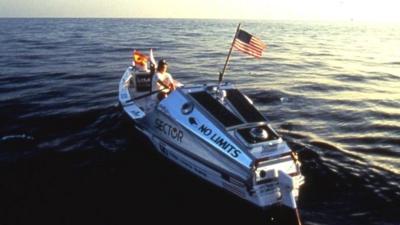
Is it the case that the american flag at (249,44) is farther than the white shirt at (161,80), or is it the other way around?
the white shirt at (161,80)

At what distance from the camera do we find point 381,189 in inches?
495

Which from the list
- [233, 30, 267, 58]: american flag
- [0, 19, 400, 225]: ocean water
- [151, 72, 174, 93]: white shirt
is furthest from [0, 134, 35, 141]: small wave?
[233, 30, 267, 58]: american flag

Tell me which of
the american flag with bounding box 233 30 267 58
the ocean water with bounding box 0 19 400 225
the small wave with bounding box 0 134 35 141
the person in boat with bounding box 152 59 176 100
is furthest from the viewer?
the small wave with bounding box 0 134 35 141

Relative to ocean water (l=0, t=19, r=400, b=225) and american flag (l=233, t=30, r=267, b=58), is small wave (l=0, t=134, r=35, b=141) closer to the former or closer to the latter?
ocean water (l=0, t=19, r=400, b=225)

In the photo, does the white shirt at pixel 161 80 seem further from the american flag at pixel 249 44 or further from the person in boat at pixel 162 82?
the american flag at pixel 249 44

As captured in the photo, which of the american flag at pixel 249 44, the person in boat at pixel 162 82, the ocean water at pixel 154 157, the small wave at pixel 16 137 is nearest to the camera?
the ocean water at pixel 154 157

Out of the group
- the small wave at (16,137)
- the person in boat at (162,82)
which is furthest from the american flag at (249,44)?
the small wave at (16,137)

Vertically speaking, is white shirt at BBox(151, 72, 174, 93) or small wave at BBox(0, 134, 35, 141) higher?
white shirt at BBox(151, 72, 174, 93)

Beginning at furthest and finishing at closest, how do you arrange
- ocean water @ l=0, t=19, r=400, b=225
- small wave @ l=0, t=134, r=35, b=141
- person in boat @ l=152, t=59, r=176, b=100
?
small wave @ l=0, t=134, r=35, b=141 < person in boat @ l=152, t=59, r=176, b=100 < ocean water @ l=0, t=19, r=400, b=225

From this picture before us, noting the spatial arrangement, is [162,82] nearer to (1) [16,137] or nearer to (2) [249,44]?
(2) [249,44]

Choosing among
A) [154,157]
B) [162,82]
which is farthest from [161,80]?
[154,157]

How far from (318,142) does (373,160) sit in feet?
8.41

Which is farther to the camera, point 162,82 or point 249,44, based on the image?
point 162,82

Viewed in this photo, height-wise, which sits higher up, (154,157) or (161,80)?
(161,80)
